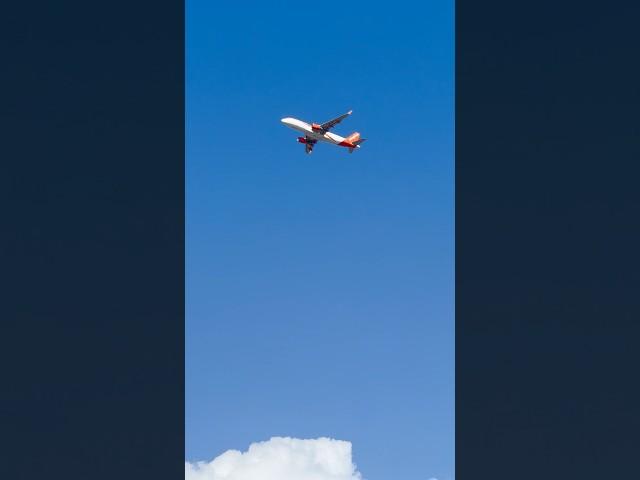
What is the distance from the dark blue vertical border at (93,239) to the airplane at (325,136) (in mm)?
21137

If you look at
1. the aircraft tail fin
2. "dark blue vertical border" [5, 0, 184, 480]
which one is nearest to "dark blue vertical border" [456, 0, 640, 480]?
"dark blue vertical border" [5, 0, 184, 480]

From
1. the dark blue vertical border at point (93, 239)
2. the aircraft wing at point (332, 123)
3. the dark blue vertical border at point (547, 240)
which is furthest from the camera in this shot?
the aircraft wing at point (332, 123)

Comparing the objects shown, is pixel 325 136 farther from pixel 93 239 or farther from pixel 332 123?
pixel 93 239

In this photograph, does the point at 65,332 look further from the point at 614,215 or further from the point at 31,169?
the point at 614,215

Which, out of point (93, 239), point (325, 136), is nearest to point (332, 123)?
point (325, 136)

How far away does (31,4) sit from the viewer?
7516 mm

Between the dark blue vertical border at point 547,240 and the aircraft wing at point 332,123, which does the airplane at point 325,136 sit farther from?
the dark blue vertical border at point 547,240

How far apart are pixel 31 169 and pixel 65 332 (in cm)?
143

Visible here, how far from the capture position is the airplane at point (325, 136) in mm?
29297

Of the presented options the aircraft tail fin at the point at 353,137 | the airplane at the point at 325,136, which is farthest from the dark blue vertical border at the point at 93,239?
the aircraft tail fin at the point at 353,137

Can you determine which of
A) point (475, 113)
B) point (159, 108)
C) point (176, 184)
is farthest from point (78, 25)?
point (475, 113)

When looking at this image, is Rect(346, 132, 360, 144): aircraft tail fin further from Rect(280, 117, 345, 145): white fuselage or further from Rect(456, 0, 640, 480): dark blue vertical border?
Rect(456, 0, 640, 480): dark blue vertical border

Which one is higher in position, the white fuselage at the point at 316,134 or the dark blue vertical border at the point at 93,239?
the white fuselage at the point at 316,134

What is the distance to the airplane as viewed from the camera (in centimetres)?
2930
